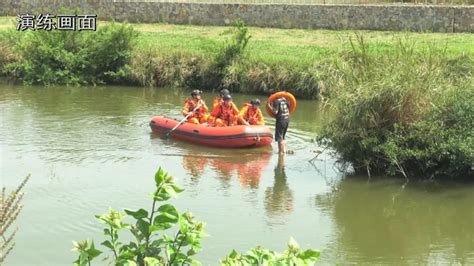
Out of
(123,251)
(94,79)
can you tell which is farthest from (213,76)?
(123,251)

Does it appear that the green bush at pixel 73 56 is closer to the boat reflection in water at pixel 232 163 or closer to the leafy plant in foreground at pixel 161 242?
the boat reflection in water at pixel 232 163

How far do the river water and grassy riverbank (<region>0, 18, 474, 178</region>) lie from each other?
23.5 inches

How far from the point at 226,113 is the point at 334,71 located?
88.3 inches

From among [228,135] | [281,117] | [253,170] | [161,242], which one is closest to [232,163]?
[253,170]

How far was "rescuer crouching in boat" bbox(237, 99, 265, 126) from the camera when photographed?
48.2 feet

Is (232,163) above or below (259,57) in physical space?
below

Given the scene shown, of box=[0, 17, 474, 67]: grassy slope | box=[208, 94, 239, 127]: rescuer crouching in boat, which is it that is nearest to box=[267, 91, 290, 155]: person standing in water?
box=[208, 94, 239, 127]: rescuer crouching in boat

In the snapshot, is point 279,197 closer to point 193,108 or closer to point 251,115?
→ point 251,115

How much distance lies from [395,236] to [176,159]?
16.3 feet

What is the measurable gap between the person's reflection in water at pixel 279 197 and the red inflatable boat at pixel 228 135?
1349 millimetres

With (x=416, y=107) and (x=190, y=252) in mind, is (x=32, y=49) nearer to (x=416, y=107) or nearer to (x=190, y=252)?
(x=416, y=107)

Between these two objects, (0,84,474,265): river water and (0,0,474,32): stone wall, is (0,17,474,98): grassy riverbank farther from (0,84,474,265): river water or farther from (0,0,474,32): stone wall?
(0,84,474,265): river water

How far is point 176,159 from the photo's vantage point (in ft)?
45.0

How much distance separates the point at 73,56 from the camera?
2244cm
